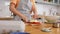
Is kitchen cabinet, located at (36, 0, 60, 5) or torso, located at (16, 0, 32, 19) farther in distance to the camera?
kitchen cabinet, located at (36, 0, 60, 5)

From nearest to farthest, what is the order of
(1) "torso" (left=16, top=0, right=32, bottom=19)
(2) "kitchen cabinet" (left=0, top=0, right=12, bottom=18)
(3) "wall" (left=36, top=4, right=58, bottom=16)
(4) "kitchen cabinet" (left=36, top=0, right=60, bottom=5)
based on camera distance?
1. (1) "torso" (left=16, top=0, right=32, bottom=19)
2. (2) "kitchen cabinet" (left=0, top=0, right=12, bottom=18)
3. (4) "kitchen cabinet" (left=36, top=0, right=60, bottom=5)
4. (3) "wall" (left=36, top=4, right=58, bottom=16)

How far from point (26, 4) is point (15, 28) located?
0.89m

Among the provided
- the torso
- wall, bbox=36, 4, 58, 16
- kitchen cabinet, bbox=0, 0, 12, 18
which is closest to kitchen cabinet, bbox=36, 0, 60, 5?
wall, bbox=36, 4, 58, 16

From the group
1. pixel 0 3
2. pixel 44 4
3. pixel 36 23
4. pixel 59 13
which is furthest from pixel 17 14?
pixel 59 13

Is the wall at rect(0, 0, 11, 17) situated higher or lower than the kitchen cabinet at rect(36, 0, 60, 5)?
lower

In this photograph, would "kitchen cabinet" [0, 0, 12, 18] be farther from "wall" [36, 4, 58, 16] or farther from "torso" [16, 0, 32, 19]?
"torso" [16, 0, 32, 19]

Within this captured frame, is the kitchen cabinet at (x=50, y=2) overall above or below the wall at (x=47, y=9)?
above

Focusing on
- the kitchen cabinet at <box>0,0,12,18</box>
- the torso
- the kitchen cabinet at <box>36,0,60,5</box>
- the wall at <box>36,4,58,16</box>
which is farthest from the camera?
the wall at <box>36,4,58,16</box>

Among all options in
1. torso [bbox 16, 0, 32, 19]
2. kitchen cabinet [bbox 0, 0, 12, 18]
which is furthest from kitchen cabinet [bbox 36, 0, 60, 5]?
torso [bbox 16, 0, 32, 19]

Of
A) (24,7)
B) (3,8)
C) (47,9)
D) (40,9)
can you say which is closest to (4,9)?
(3,8)

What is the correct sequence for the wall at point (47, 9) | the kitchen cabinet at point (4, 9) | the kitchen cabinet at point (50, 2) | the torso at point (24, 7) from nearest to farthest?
1. the torso at point (24, 7)
2. the kitchen cabinet at point (4, 9)
3. the kitchen cabinet at point (50, 2)
4. the wall at point (47, 9)

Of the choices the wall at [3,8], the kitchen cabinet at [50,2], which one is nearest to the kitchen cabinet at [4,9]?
the wall at [3,8]

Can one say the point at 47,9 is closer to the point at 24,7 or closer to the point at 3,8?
the point at 3,8

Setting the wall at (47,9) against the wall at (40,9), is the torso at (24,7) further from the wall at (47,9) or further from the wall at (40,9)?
the wall at (47,9)
